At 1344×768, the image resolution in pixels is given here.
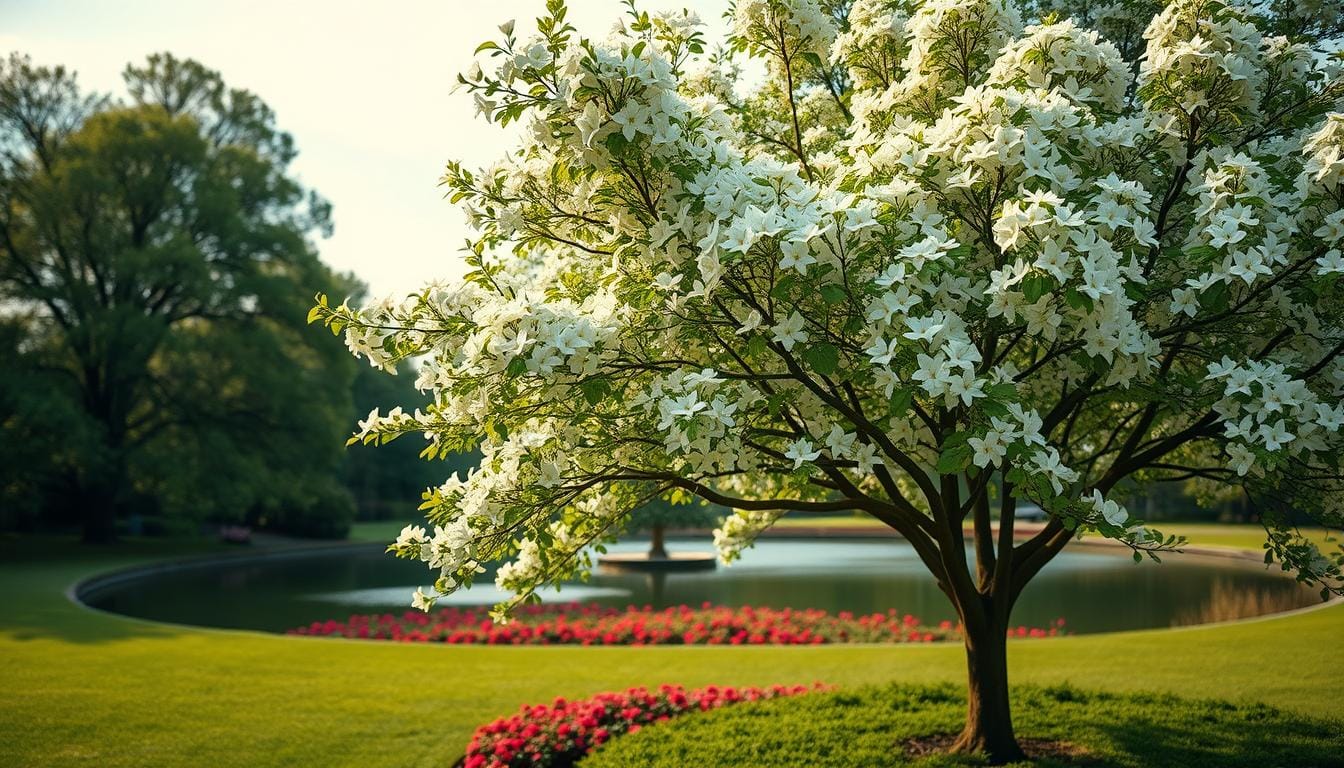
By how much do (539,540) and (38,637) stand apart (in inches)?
426

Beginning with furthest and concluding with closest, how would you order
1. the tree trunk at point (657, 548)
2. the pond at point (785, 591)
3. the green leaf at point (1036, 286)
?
the tree trunk at point (657, 548) → the pond at point (785, 591) → the green leaf at point (1036, 286)

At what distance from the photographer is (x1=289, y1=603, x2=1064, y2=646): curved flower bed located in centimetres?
1397

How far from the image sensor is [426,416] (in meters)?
5.23

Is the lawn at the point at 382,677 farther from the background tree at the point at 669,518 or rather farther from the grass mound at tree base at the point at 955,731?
the background tree at the point at 669,518

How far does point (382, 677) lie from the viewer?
10.6 metres

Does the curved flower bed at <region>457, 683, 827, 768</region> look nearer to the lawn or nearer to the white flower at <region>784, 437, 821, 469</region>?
the lawn

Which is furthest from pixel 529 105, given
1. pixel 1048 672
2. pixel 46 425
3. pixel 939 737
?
pixel 46 425

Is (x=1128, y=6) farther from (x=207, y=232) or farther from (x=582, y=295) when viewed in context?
(x=207, y=232)

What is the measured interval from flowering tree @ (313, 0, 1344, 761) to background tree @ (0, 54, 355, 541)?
24383 mm

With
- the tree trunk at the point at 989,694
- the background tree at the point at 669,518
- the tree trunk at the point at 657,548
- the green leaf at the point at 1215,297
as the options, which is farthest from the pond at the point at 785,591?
the green leaf at the point at 1215,297

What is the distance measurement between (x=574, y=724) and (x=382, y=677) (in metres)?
3.67

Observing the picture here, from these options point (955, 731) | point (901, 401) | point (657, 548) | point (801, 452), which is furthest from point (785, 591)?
point (901, 401)

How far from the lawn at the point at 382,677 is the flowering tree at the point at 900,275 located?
353 cm

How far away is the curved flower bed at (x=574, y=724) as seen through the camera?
7.30 meters
